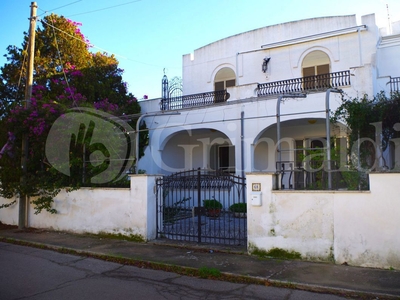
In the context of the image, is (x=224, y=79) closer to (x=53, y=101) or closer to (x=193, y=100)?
(x=193, y=100)

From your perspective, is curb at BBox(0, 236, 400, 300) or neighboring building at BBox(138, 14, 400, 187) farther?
neighboring building at BBox(138, 14, 400, 187)

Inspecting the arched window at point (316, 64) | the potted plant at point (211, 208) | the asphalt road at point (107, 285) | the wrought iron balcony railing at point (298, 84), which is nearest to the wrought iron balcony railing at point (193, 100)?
the wrought iron balcony railing at point (298, 84)

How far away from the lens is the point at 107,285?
5.66 metres

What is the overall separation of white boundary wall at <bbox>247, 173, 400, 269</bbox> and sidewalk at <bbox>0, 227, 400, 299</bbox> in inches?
10.3

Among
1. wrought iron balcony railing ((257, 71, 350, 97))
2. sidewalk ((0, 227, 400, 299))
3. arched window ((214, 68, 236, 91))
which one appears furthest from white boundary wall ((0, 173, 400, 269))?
arched window ((214, 68, 236, 91))

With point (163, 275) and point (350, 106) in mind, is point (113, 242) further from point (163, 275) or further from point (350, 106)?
point (350, 106)

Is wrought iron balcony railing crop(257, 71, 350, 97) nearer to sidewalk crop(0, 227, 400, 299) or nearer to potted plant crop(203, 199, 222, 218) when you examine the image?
potted plant crop(203, 199, 222, 218)

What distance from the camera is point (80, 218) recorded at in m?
10.1

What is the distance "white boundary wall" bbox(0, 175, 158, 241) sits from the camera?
28.8ft

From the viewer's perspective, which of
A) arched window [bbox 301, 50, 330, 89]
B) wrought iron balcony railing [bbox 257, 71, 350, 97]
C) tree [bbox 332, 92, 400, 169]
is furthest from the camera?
arched window [bbox 301, 50, 330, 89]

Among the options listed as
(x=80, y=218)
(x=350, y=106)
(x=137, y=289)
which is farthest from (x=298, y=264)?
(x=80, y=218)

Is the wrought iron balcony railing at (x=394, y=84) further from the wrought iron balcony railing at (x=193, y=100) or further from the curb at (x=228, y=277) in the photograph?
the curb at (x=228, y=277)

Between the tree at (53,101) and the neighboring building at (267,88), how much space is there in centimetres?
233

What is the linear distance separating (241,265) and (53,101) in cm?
829
